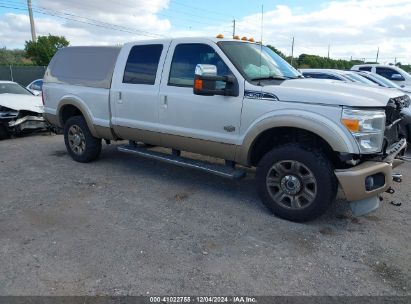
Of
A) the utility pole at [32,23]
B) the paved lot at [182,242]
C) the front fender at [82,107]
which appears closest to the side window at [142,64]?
the front fender at [82,107]

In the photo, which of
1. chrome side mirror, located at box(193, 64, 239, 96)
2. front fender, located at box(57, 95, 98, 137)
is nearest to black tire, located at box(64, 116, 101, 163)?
front fender, located at box(57, 95, 98, 137)

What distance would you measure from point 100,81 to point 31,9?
92.4 ft

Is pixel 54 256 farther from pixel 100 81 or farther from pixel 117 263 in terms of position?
pixel 100 81

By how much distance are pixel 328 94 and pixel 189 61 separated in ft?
6.30

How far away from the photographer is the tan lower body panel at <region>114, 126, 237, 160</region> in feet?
15.5

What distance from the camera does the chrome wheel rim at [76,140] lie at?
664cm

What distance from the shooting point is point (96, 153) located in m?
6.69

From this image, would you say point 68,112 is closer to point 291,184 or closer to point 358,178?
point 291,184

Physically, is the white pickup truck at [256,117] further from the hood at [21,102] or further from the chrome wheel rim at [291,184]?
the hood at [21,102]

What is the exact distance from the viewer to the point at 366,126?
374cm

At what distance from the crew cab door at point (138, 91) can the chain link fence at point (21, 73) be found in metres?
21.3

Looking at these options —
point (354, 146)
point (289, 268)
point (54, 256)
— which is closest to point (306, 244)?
point (289, 268)

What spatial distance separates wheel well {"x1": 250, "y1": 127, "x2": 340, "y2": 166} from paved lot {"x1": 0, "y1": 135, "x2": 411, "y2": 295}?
0.70 meters

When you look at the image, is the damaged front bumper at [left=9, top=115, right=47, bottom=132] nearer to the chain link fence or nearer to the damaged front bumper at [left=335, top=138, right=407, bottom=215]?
the damaged front bumper at [left=335, top=138, right=407, bottom=215]
